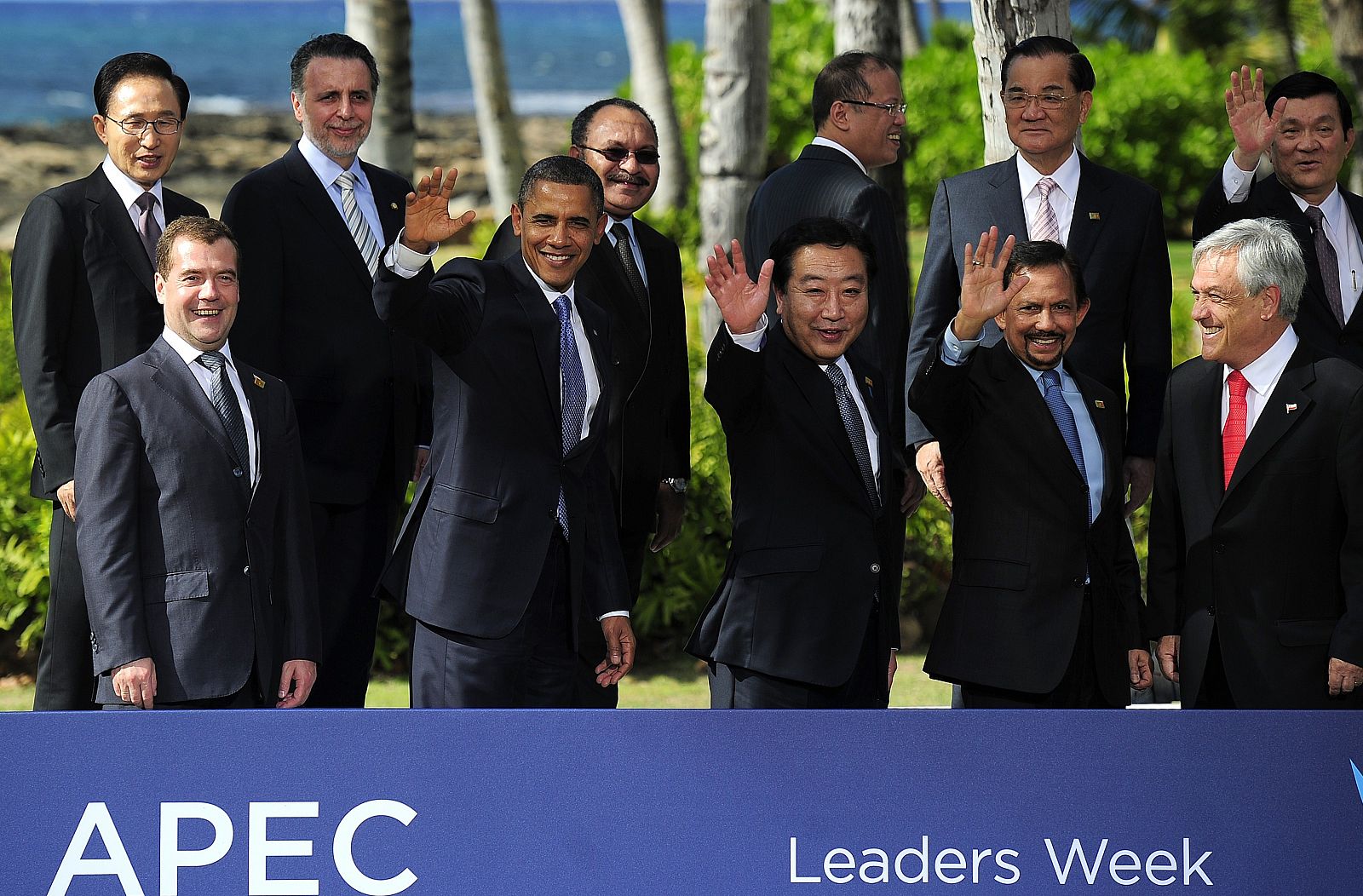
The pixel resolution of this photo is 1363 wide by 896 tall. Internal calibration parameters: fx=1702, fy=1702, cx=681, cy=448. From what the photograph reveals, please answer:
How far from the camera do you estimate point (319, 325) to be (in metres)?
5.11

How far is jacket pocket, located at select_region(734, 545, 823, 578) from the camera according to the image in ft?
14.5

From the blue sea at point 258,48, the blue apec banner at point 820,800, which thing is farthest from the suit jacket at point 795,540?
the blue sea at point 258,48

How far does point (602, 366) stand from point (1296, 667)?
6.52 feet

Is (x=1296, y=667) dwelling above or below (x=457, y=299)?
below

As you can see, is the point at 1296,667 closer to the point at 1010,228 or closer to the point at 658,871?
the point at 1010,228

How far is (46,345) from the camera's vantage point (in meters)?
4.82

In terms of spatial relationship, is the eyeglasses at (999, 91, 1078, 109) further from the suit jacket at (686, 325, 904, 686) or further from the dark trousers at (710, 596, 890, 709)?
the dark trousers at (710, 596, 890, 709)

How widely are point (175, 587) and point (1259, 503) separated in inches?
108

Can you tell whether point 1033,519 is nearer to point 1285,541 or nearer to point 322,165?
point 1285,541

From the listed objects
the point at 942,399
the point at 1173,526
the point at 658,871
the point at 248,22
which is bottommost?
the point at 658,871

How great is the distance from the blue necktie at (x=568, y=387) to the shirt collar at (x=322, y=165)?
109 centimetres

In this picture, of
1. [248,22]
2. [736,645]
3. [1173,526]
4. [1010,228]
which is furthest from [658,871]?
[248,22]

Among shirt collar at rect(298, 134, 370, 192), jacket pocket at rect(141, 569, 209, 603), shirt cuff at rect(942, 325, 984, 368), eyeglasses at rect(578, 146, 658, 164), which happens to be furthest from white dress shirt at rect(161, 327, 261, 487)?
shirt cuff at rect(942, 325, 984, 368)

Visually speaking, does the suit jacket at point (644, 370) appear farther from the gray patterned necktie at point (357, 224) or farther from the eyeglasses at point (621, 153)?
the gray patterned necktie at point (357, 224)
